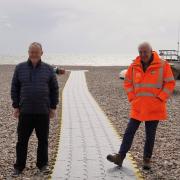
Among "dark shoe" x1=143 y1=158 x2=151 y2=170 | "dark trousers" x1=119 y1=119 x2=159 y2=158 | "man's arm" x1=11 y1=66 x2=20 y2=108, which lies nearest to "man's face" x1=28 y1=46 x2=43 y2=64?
"man's arm" x1=11 y1=66 x2=20 y2=108

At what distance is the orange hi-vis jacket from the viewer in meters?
6.71

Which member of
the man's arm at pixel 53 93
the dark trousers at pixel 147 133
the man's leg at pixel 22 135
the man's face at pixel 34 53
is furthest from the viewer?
the dark trousers at pixel 147 133

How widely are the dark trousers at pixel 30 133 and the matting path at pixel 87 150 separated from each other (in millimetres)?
286

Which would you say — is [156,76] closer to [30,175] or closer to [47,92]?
[47,92]

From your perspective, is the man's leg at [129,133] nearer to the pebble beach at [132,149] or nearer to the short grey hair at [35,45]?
the pebble beach at [132,149]

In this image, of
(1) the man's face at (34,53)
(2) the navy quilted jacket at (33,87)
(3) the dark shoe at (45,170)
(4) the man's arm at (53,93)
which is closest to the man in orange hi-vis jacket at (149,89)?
(3) the dark shoe at (45,170)

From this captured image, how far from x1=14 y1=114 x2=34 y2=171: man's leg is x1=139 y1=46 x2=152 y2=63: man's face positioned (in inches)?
66.1

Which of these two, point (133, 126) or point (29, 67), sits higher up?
point (29, 67)

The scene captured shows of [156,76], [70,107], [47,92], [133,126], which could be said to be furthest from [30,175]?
[70,107]

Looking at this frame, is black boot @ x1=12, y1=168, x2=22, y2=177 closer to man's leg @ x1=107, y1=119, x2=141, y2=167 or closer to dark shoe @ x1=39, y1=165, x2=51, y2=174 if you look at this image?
dark shoe @ x1=39, y1=165, x2=51, y2=174

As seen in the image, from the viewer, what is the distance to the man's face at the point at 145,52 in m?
6.65

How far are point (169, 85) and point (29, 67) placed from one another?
1880mm

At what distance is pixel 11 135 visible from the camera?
992 cm

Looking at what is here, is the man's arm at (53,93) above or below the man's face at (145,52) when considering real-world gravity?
below
